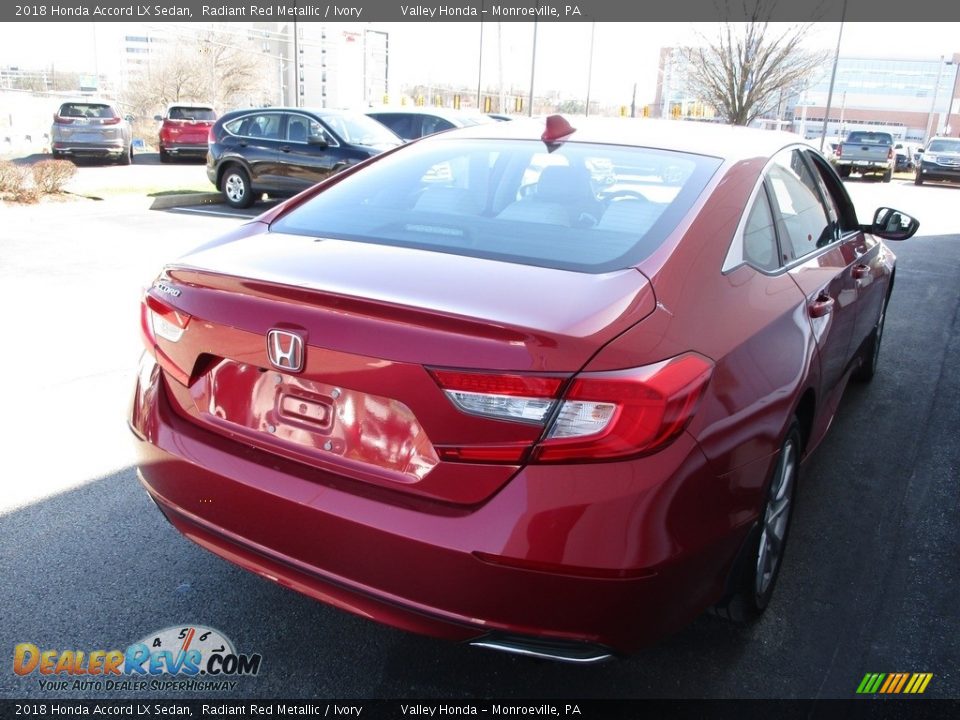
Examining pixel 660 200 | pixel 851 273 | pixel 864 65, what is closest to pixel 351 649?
pixel 660 200

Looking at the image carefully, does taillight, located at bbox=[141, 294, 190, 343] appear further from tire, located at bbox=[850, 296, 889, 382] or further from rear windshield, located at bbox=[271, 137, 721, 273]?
tire, located at bbox=[850, 296, 889, 382]

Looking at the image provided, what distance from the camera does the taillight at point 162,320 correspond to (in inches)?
89.4

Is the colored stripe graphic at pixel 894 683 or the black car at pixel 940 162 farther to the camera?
the black car at pixel 940 162

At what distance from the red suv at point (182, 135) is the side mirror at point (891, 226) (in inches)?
852

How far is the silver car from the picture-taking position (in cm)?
2069

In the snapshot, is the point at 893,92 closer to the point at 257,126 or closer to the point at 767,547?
the point at 257,126

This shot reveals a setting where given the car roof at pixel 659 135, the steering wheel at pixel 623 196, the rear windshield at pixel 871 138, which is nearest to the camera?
the steering wheel at pixel 623 196

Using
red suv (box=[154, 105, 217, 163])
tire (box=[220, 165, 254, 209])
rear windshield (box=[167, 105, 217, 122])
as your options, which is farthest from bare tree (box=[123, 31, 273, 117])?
tire (box=[220, 165, 254, 209])

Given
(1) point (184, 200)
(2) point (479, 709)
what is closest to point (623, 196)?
(2) point (479, 709)

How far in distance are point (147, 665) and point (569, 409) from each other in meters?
1.57

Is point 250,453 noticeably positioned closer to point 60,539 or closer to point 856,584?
point 60,539

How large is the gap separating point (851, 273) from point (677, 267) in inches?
70.5

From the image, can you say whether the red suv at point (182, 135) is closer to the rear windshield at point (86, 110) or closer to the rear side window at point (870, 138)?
the rear windshield at point (86, 110)

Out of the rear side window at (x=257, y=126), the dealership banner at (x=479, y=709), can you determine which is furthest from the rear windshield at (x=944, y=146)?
the dealership banner at (x=479, y=709)
